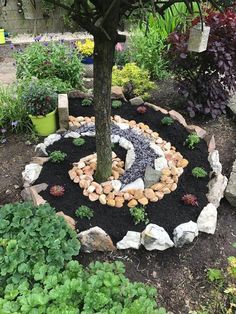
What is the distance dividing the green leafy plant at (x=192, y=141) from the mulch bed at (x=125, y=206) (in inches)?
1.6

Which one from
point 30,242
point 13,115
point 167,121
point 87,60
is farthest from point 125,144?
point 87,60

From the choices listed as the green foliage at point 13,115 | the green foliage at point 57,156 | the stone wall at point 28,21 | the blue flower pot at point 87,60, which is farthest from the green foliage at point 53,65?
the stone wall at point 28,21

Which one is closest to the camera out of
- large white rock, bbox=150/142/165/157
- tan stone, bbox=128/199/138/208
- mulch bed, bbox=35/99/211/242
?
mulch bed, bbox=35/99/211/242

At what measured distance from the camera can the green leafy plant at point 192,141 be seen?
11.0ft

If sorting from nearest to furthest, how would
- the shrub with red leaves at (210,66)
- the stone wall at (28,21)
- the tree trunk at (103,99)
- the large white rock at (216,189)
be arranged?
the tree trunk at (103,99), the large white rock at (216,189), the shrub with red leaves at (210,66), the stone wall at (28,21)

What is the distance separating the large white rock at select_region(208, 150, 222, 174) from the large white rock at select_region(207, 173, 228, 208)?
0.10 m

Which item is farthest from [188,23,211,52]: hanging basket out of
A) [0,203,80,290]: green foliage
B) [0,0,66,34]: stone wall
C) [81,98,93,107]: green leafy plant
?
[0,0,66,34]: stone wall

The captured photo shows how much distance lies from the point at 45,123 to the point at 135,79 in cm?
126

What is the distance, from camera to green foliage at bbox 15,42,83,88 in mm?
4289

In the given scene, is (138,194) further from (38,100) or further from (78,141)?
(38,100)

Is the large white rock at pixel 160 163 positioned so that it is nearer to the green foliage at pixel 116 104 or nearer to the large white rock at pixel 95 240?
the large white rock at pixel 95 240

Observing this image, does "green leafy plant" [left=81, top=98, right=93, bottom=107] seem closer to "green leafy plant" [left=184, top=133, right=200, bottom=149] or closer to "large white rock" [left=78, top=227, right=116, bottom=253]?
"green leafy plant" [left=184, top=133, right=200, bottom=149]

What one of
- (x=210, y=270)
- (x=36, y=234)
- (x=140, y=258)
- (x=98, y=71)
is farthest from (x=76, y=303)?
(x=98, y=71)

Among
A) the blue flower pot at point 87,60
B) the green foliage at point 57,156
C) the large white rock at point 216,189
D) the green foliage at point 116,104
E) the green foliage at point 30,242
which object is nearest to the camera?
the green foliage at point 30,242
